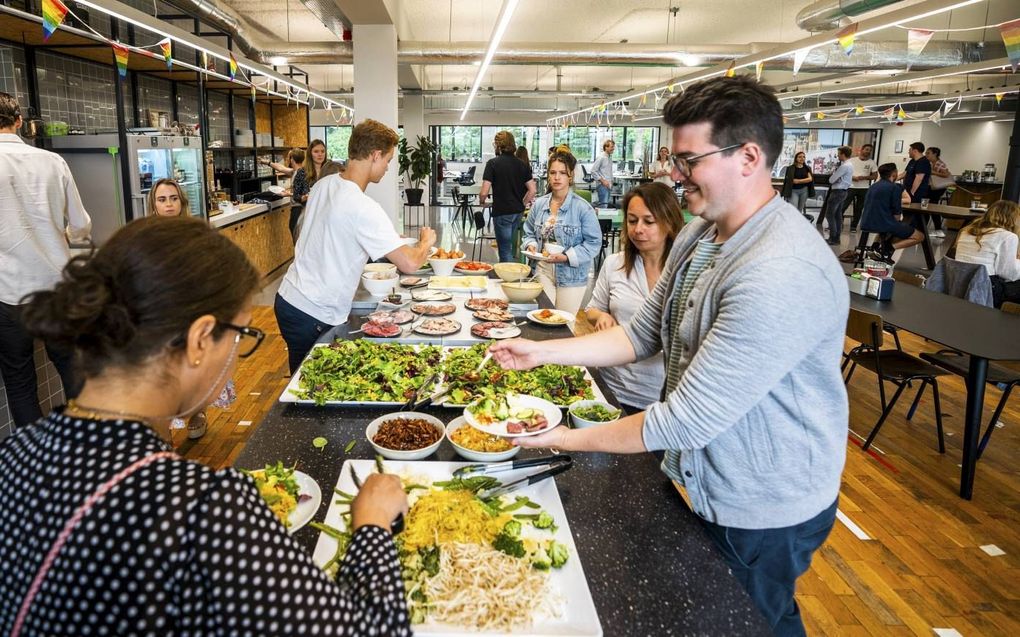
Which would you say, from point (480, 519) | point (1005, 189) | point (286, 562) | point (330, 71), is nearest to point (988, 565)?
point (480, 519)

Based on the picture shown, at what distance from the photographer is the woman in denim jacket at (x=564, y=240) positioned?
14.8 ft

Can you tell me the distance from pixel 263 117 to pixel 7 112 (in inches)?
381

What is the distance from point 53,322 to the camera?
0.88m

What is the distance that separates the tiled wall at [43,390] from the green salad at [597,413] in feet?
10.8

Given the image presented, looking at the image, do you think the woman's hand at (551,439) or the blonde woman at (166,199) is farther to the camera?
the blonde woman at (166,199)

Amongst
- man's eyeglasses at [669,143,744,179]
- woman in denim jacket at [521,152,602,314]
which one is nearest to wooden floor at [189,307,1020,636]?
man's eyeglasses at [669,143,744,179]

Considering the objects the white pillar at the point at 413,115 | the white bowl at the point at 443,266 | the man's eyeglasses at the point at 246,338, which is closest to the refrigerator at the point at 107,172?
the white bowl at the point at 443,266

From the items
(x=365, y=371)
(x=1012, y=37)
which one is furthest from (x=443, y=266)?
(x=1012, y=37)

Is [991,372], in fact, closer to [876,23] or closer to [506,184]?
[876,23]

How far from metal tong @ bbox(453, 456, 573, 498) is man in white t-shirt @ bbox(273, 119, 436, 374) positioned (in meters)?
1.69

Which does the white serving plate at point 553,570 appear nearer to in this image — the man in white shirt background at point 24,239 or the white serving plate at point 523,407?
the white serving plate at point 523,407

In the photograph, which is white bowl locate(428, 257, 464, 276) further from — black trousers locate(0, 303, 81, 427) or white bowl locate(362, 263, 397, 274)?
black trousers locate(0, 303, 81, 427)

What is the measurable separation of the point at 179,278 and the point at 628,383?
1977 millimetres

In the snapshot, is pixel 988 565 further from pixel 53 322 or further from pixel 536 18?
pixel 536 18
